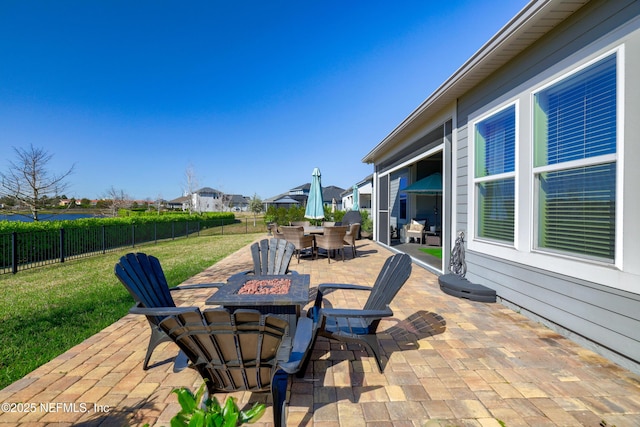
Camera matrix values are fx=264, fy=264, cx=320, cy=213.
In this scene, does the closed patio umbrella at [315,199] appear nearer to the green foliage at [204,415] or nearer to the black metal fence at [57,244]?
the black metal fence at [57,244]

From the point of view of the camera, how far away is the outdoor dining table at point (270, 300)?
2039 millimetres

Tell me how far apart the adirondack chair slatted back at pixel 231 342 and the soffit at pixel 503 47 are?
154 inches

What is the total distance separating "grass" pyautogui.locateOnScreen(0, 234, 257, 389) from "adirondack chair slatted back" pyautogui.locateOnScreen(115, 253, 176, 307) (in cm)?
122

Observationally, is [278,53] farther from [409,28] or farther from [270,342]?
[270,342]

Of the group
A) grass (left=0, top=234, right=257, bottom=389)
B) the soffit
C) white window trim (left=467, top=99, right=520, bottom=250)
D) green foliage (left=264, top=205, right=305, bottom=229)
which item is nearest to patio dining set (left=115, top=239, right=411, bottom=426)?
grass (left=0, top=234, right=257, bottom=389)

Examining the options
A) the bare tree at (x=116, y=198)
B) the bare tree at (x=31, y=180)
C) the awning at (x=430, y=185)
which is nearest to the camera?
the awning at (x=430, y=185)

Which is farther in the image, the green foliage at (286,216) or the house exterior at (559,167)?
the green foliage at (286,216)

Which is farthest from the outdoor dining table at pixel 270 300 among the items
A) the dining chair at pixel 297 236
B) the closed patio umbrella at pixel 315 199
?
the closed patio umbrella at pixel 315 199

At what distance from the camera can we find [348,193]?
2630 cm

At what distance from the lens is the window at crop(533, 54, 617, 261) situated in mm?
2504

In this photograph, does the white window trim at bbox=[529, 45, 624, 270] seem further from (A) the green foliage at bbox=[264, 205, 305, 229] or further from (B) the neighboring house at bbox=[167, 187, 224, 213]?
(B) the neighboring house at bbox=[167, 187, 224, 213]

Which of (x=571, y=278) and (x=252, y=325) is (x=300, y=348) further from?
(x=571, y=278)

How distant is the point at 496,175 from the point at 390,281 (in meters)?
2.80

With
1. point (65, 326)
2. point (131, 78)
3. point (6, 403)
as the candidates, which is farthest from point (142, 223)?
point (6, 403)
